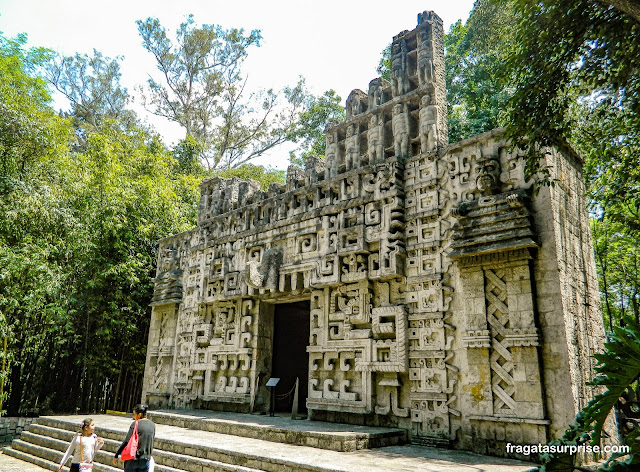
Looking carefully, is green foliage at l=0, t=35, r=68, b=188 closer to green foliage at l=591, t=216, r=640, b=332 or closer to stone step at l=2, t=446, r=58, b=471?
stone step at l=2, t=446, r=58, b=471

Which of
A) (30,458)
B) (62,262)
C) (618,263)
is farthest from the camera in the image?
(618,263)

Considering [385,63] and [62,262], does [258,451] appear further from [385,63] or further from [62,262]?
[385,63]

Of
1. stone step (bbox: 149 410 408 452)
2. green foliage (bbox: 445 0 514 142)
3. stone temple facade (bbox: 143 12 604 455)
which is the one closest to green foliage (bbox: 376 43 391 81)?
green foliage (bbox: 445 0 514 142)

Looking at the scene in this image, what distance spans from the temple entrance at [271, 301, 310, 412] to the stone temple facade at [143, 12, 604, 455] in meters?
0.05

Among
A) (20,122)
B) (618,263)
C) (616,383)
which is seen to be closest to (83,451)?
(616,383)

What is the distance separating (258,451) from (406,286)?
324cm

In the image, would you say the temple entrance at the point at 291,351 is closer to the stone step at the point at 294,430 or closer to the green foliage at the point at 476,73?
the stone step at the point at 294,430

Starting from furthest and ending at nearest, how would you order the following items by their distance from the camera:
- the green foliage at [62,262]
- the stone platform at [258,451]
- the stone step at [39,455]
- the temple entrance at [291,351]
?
the green foliage at [62,262] → the temple entrance at [291,351] → the stone step at [39,455] → the stone platform at [258,451]

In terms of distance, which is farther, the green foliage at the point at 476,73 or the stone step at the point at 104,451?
the green foliage at the point at 476,73

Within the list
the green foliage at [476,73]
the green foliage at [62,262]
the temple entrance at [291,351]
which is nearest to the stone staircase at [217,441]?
the temple entrance at [291,351]

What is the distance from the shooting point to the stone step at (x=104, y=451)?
19.3 ft

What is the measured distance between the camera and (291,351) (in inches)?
445

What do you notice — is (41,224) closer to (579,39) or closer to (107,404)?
(107,404)

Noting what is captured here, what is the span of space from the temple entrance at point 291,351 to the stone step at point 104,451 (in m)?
3.70
